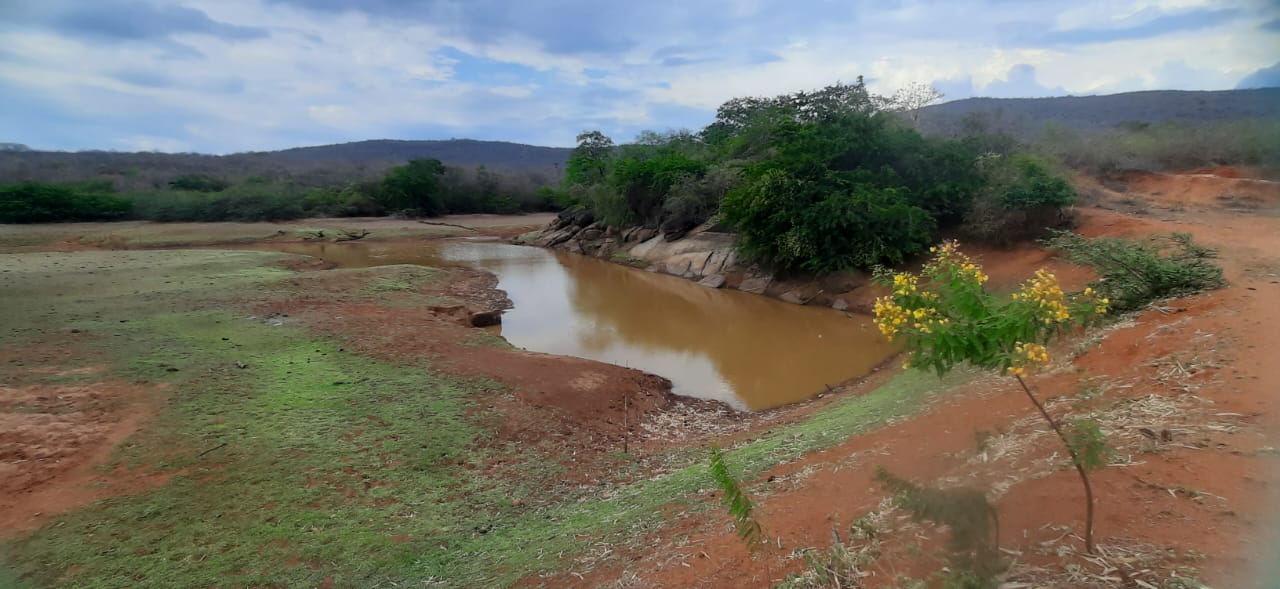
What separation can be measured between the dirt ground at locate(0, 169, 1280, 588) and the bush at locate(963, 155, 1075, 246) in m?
5.06

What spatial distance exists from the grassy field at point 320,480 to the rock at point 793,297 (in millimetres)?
10233

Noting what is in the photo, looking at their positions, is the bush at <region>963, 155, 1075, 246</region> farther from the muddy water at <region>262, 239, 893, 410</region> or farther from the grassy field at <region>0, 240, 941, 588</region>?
the grassy field at <region>0, 240, 941, 588</region>

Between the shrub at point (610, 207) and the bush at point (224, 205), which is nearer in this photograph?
the shrub at point (610, 207)

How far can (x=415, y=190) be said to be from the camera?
53.3 m

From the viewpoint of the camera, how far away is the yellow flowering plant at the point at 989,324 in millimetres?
2891

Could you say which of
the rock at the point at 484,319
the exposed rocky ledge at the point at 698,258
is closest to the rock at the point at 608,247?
the exposed rocky ledge at the point at 698,258

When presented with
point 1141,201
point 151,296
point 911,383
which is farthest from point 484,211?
point 911,383

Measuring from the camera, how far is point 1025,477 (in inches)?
157

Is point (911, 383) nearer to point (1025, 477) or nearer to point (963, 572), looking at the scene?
point (1025, 477)

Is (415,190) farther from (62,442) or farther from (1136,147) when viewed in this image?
(62,442)

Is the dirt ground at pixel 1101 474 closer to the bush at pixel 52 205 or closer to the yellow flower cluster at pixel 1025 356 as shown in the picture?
the yellow flower cluster at pixel 1025 356

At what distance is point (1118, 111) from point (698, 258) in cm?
1463

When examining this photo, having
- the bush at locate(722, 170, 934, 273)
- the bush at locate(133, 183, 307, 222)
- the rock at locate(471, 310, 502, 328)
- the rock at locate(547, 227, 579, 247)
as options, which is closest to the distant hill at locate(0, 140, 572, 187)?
the bush at locate(133, 183, 307, 222)

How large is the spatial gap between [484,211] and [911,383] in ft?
178
